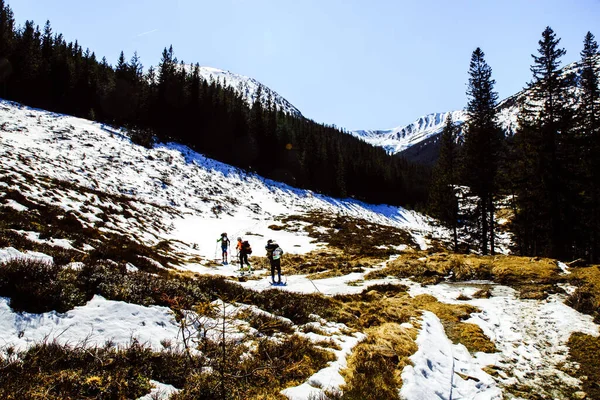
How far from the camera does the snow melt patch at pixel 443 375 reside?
4.62m

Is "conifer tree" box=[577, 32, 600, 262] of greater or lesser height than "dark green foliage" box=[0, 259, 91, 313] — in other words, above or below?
above

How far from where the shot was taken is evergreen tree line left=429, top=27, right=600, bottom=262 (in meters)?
18.1

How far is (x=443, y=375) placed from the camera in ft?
17.3

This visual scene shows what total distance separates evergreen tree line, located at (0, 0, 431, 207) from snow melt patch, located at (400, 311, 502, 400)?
47855mm

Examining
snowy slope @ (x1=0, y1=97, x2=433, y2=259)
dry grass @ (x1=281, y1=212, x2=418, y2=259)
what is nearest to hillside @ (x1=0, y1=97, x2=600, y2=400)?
snowy slope @ (x1=0, y1=97, x2=433, y2=259)

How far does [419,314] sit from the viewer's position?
8.52 metres

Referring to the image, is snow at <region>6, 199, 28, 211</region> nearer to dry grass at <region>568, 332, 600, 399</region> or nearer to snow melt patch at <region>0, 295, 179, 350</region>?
snow melt patch at <region>0, 295, 179, 350</region>

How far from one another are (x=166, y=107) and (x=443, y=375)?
2724 inches

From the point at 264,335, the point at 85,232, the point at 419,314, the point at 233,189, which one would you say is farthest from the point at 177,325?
the point at 233,189

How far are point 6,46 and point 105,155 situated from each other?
133 ft

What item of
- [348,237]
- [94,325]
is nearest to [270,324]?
[94,325]

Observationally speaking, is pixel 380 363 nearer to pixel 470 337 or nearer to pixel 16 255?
pixel 470 337

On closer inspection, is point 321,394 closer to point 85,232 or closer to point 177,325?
point 177,325

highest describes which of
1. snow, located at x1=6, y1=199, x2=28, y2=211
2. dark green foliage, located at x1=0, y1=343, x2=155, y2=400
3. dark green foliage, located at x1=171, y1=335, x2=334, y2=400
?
snow, located at x1=6, y1=199, x2=28, y2=211
